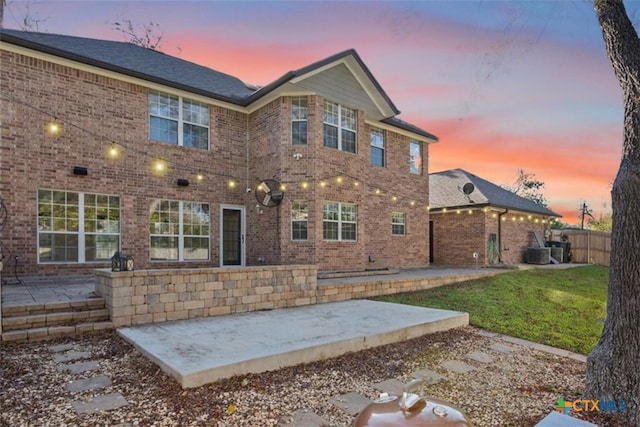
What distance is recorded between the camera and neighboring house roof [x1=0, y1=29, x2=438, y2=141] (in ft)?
28.7

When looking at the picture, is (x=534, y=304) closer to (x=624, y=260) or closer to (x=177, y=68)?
(x=624, y=260)

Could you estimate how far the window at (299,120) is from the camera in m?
10.9

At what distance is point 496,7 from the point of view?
461 centimetres

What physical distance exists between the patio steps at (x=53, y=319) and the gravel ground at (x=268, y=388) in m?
0.18

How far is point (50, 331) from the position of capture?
17.2 ft

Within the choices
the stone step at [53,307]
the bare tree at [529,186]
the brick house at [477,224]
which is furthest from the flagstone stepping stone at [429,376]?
the bare tree at [529,186]

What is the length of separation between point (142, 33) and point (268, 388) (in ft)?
60.8

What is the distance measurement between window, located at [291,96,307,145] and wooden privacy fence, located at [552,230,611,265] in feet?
56.4

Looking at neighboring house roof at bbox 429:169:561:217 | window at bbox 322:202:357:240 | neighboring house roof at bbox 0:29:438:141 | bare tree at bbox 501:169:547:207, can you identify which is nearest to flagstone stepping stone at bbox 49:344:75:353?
neighboring house roof at bbox 0:29:438:141

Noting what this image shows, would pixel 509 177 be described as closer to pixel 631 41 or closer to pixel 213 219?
pixel 213 219

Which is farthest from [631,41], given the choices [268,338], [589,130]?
[589,130]

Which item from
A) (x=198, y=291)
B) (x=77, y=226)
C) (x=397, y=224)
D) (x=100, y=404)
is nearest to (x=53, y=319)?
(x=198, y=291)

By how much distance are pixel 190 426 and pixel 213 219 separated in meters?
8.66

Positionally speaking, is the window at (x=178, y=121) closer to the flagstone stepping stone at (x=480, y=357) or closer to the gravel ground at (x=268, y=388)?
the gravel ground at (x=268, y=388)
